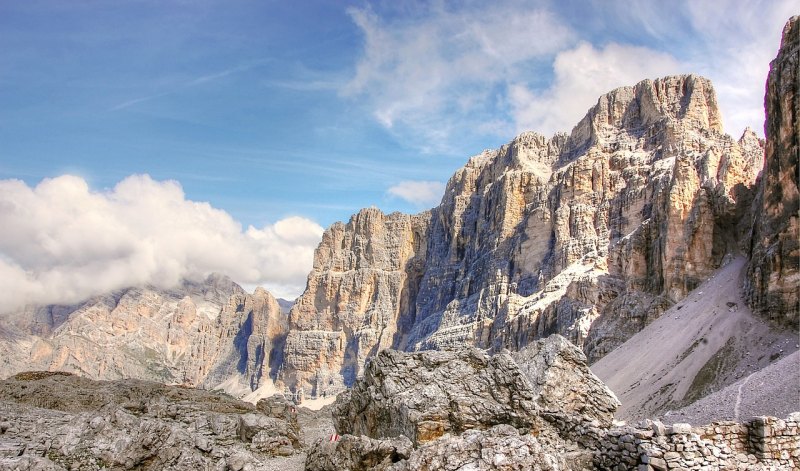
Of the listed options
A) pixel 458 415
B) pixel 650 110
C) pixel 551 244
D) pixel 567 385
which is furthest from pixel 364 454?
pixel 650 110

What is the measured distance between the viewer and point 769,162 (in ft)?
173

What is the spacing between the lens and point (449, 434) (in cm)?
1394

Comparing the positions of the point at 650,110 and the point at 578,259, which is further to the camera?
the point at 650,110

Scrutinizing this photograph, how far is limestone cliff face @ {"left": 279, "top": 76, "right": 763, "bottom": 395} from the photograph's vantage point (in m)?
72.6

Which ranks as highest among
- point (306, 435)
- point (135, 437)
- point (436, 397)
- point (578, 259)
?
point (578, 259)

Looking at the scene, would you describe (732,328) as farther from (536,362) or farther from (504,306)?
(504,306)

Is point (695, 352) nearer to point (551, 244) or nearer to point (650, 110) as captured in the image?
point (551, 244)

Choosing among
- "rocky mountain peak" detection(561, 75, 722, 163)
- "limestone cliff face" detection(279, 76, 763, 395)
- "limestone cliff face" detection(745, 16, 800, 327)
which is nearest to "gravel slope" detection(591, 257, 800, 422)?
"limestone cliff face" detection(745, 16, 800, 327)

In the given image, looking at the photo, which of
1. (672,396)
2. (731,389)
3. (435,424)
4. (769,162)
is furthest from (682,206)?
(435,424)

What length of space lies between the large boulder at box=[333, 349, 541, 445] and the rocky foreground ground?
3 cm

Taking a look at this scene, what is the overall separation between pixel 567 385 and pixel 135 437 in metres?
13.2

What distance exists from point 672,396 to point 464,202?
98999 mm

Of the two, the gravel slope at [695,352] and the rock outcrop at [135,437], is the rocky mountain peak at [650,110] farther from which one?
the rock outcrop at [135,437]

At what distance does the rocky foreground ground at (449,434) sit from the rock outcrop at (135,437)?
6 cm
